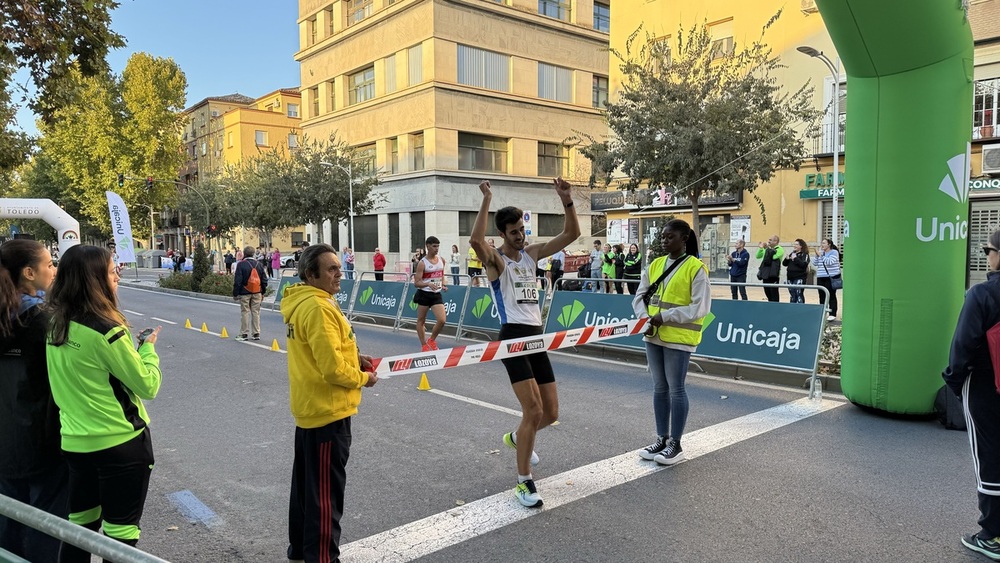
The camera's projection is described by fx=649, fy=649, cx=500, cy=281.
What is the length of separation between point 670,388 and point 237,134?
2688 inches

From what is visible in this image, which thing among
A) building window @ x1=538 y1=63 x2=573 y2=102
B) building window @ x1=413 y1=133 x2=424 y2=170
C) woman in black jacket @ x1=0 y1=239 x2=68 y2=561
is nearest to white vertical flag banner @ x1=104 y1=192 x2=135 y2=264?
woman in black jacket @ x1=0 y1=239 x2=68 y2=561

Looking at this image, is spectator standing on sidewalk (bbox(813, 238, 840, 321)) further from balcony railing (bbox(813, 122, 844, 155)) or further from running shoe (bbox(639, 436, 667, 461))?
balcony railing (bbox(813, 122, 844, 155))

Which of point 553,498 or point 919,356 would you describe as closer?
point 553,498

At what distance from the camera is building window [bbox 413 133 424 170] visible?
37.9 meters

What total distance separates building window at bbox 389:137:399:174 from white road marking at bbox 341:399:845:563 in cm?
3521

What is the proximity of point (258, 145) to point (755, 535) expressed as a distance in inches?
→ 2682

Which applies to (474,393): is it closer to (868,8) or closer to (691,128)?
(868,8)

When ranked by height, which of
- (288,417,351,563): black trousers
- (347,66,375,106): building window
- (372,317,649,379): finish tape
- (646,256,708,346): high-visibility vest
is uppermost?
(347,66,375,106): building window

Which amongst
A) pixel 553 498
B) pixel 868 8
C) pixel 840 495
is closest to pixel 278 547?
pixel 553 498

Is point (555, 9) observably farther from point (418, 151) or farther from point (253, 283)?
point (253, 283)

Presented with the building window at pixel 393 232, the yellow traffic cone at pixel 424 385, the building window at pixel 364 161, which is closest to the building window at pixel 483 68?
the building window at pixel 364 161

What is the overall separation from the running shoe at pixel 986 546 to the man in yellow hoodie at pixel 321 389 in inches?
138

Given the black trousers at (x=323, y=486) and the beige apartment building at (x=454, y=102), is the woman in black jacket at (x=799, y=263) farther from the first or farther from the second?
the beige apartment building at (x=454, y=102)

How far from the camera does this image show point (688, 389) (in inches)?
312
